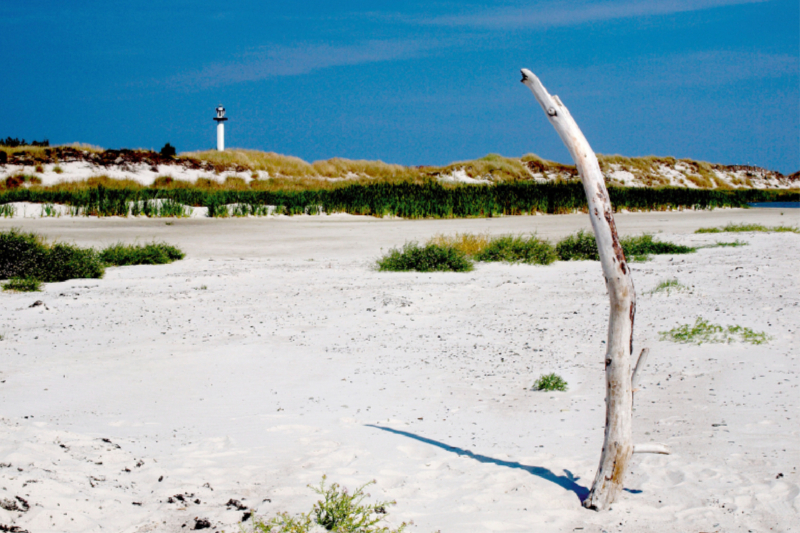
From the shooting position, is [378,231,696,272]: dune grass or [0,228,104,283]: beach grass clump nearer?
[0,228,104,283]: beach grass clump

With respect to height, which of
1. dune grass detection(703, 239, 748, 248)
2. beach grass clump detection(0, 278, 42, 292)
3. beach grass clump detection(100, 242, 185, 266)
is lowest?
beach grass clump detection(0, 278, 42, 292)

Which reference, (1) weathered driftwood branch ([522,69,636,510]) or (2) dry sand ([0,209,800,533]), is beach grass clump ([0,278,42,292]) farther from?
(1) weathered driftwood branch ([522,69,636,510])

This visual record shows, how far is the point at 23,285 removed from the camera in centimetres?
952

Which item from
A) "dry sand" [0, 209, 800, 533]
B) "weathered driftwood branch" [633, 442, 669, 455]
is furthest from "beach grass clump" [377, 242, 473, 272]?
"weathered driftwood branch" [633, 442, 669, 455]

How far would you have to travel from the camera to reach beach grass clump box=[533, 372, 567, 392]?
208 inches

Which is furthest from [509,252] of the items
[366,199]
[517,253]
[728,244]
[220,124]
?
[220,124]

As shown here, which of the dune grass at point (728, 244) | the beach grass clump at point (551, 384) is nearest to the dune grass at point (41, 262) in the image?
the beach grass clump at point (551, 384)

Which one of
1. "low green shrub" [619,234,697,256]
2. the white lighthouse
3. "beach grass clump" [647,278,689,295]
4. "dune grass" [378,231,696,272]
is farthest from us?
the white lighthouse

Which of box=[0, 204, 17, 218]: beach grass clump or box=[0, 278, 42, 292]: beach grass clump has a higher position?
box=[0, 204, 17, 218]: beach grass clump

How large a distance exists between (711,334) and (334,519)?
492 centimetres

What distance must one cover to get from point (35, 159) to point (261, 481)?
1605 inches

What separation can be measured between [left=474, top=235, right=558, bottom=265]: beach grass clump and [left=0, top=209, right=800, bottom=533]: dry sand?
71.8 inches

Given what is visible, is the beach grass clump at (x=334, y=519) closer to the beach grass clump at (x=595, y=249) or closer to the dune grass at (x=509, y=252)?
the dune grass at (x=509, y=252)

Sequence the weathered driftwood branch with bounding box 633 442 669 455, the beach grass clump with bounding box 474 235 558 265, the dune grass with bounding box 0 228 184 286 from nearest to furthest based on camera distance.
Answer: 1. the weathered driftwood branch with bounding box 633 442 669 455
2. the dune grass with bounding box 0 228 184 286
3. the beach grass clump with bounding box 474 235 558 265
